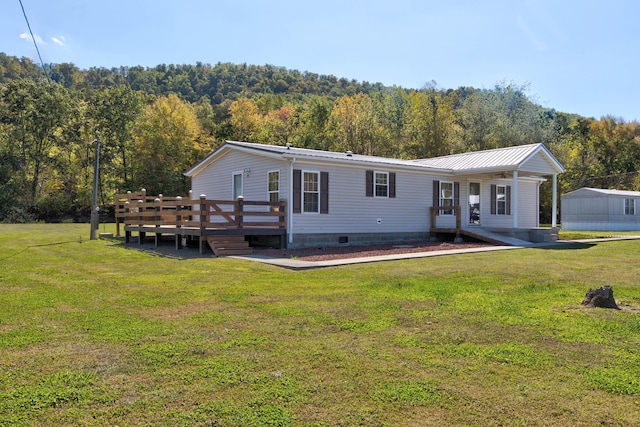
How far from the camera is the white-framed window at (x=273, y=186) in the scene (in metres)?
15.9

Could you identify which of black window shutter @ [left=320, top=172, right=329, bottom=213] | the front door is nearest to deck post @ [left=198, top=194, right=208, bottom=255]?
black window shutter @ [left=320, top=172, right=329, bottom=213]

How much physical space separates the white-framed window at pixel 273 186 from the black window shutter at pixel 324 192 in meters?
1.38

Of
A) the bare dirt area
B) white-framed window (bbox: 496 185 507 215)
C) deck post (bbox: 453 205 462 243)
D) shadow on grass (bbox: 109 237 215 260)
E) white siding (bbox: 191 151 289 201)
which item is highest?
white siding (bbox: 191 151 289 201)

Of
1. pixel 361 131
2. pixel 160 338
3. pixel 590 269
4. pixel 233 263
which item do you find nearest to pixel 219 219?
pixel 233 263

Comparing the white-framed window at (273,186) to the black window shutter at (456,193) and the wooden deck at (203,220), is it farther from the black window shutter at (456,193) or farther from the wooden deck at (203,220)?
the black window shutter at (456,193)

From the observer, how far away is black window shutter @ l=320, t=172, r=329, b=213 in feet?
52.5

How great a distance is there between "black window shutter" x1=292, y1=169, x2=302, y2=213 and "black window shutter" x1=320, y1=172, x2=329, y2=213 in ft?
2.75

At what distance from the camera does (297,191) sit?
50.6ft

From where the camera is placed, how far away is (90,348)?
14.4 feet

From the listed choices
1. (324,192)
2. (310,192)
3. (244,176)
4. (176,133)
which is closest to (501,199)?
(324,192)

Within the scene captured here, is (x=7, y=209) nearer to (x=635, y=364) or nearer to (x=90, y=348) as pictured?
(x=90, y=348)

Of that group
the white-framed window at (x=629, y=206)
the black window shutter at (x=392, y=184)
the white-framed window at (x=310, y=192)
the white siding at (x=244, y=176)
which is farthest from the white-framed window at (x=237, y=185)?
the white-framed window at (x=629, y=206)

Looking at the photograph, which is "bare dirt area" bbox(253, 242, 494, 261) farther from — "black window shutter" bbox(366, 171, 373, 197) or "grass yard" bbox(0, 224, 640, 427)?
"grass yard" bbox(0, 224, 640, 427)

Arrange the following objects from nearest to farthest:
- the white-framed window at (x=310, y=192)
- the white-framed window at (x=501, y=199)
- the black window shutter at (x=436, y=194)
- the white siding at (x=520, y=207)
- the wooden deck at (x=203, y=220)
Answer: the wooden deck at (x=203, y=220)
the white-framed window at (x=310, y=192)
the black window shutter at (x=436, y=194)
the white siding at (x=520, y=207)
the white-framed window at (x=501, y=199)
